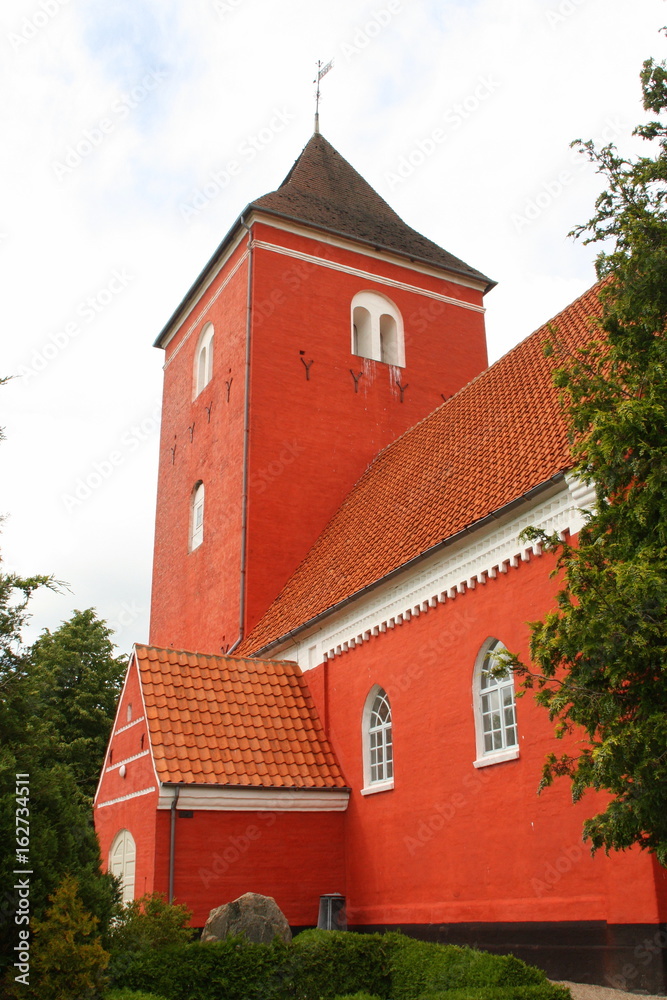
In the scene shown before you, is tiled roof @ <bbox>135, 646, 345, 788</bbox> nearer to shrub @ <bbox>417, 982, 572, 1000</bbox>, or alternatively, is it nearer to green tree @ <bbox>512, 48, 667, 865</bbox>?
shrub @ <bbox>417, 982, 572, 1000</bbox>

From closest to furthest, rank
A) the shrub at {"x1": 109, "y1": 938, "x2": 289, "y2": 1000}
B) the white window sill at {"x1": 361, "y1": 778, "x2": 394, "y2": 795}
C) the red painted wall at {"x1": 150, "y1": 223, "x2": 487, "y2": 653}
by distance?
the shrub at {"x1": 109, "y1": 938, "x2": 289, "y2": 1000} < the white window sill at {"x1": 361, "y1": 778, "x2": 394, "y2": 795} < the red painted wall at {"x1": 150, "y1": 223, "x2": 487, "y2": 653}

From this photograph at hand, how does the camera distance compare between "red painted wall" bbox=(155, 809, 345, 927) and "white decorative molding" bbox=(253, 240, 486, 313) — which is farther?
"white decorative molding" bbox=(253, 240, 486, 313)

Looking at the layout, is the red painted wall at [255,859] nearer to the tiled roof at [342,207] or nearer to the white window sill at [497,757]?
the white window sill at [497,757]

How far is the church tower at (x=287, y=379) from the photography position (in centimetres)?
1948

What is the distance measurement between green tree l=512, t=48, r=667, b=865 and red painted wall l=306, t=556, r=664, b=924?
8.66ft

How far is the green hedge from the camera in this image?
8164mm

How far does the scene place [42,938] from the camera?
7086 mm

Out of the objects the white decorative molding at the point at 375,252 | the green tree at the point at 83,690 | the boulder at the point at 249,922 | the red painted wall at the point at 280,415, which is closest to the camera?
the boulder at the point at 249,922

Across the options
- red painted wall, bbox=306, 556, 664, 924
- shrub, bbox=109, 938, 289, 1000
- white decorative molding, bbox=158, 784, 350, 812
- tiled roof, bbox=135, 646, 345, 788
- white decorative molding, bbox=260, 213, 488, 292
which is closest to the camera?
shrub, bbox=109, 938, 289, 1000

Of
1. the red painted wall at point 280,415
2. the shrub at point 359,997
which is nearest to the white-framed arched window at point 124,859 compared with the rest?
the red painted wall at point 280,415

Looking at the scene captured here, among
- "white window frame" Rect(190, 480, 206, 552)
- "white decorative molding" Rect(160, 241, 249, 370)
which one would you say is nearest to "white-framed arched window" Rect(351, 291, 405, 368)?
"white decorative molding" Rect(160, 241, 249, 370)

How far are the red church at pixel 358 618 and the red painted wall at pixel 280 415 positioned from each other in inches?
2.4

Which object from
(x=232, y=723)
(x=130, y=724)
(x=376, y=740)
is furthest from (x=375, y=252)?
(x=130, y=724)

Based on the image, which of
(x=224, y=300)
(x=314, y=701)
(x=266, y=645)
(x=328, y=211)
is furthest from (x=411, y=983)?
(x=328, y=211)
